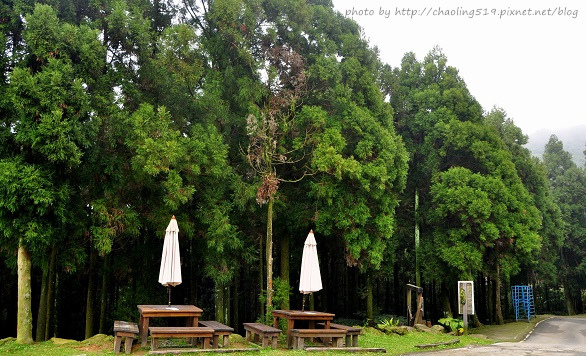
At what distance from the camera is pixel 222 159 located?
1438 centimetres

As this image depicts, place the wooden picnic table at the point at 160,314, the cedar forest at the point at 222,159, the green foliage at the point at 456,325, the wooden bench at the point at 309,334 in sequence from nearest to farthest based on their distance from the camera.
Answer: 1. the wooden picnic table at the point at 160,314
2. the wooden bench at the point at 309,334
3. the cedar forest at the point at 222,159
4. the green foliage at the point at 456,325

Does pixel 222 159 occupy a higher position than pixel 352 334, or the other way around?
pixel 222 159

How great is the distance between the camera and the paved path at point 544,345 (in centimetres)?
1077

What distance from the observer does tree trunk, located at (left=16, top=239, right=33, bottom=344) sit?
36.7 ft

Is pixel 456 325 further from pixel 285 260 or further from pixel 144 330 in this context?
pixel 144 330

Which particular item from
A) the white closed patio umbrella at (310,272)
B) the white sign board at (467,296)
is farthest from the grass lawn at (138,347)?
the white closed patio umbrella at (310,272)

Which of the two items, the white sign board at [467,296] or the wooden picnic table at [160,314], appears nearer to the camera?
the wooden picnic table at [160,314]

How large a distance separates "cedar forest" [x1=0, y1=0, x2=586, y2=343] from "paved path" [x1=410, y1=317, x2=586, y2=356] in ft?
10.3

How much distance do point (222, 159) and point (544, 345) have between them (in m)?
10.6

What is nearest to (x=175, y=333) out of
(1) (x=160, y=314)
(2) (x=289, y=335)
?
(1) (x=160, y=314)

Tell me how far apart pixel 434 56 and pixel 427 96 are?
274cm

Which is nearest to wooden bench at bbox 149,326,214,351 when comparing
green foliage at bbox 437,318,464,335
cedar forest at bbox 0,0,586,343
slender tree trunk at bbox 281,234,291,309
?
cedar forest at bbox 0,0,586,343

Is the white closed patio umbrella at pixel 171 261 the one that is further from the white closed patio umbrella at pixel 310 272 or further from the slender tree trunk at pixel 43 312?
the slender tree trunk at pixel 43 312

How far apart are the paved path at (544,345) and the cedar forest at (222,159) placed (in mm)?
3151
